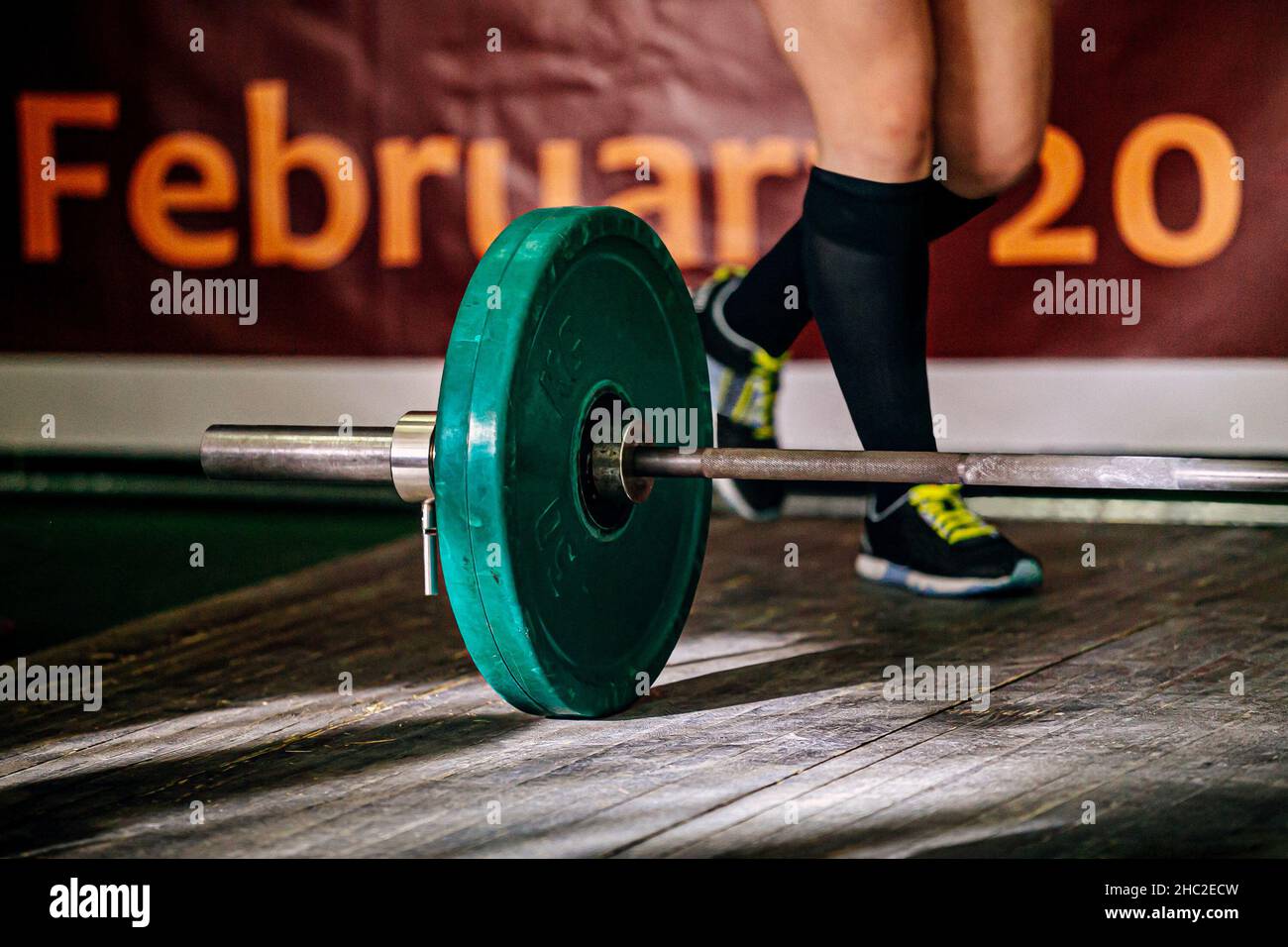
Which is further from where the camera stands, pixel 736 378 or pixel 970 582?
pixel 736 378

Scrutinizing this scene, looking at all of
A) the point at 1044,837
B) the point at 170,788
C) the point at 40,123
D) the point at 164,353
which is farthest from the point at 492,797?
the point at 40,123

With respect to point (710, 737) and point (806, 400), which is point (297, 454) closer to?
point (710, 737)

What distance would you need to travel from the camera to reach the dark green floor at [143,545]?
72.4 inches

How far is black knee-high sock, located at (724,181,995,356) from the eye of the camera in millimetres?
1645

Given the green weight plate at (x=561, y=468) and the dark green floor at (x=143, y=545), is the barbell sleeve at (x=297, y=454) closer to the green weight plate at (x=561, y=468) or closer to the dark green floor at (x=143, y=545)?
the green weight plate at (x=561, y=468)

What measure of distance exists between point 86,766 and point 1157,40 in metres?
1.88

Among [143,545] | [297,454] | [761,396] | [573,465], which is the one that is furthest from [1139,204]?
[143,545]

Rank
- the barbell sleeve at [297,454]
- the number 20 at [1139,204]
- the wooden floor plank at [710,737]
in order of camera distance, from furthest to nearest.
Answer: the number 20 at [1139,204] < the barbell sleeve at [297,454] < the wooden floor plank at [710,737]

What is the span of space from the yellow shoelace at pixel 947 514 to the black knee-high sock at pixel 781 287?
9.8 inches

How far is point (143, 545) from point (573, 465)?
1.29 meters

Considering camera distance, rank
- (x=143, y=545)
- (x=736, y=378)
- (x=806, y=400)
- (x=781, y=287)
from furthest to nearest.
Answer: (x=806, y=400) < (x=143, y=545) < (x=736, y=378) < (x=781, y=287)

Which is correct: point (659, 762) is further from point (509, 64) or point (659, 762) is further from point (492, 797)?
point (509, 64)

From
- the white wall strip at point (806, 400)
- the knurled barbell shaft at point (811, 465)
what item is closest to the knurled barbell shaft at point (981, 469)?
the knurled barbell shaft at point (811, 465)

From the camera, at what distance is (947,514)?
1650mm
